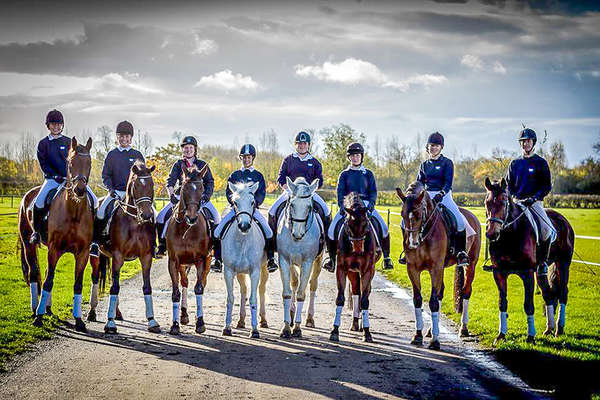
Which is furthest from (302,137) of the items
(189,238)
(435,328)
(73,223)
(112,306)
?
(112,306)

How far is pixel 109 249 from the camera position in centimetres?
998

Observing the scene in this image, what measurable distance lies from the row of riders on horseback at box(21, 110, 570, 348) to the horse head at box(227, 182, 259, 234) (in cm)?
3

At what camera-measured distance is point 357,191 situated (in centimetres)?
1003

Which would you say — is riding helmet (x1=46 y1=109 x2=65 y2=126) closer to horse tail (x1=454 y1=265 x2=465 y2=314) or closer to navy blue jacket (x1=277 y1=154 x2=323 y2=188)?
navy blue jacket (x1=277 y1=154 x2=323 y2=188)

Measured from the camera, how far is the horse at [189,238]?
30.1 feet

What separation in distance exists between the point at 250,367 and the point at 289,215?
114 inches

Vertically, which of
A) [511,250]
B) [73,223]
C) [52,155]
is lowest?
[511,250]

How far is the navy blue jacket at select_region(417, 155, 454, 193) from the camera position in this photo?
9.59 m

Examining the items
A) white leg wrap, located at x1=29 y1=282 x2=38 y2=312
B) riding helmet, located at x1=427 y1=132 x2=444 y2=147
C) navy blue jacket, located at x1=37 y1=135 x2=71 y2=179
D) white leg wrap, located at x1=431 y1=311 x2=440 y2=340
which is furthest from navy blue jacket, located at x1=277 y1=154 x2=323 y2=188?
white leg wrap, located at x1=29 y1=282 x2=38 y2=312

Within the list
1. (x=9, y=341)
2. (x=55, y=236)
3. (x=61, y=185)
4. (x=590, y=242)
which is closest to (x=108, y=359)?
(x=9, y=341)

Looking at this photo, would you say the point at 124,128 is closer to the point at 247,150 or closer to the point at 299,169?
the point at 247,150

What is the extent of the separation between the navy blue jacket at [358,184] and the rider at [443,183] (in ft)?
2.95

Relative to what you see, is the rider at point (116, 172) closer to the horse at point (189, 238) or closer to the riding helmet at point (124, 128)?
the riding helmet at point (124, 128)

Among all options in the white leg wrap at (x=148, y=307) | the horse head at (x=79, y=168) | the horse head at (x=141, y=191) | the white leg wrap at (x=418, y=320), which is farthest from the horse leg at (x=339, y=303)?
the horse head at (x=79, y=168)
